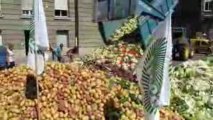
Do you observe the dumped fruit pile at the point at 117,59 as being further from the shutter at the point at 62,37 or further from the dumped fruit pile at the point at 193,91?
the shutter at the point at 62,37

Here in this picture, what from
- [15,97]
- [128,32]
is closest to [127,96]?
[15,97]

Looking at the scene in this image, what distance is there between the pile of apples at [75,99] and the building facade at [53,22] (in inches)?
1017

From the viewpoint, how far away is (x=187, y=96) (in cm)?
704

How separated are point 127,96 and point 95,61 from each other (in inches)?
67.1

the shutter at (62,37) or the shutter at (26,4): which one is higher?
the shutter at (26,4)

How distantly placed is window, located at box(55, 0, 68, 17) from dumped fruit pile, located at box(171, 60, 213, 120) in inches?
1163

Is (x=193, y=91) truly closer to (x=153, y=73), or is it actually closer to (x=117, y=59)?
(x=117, y=59)

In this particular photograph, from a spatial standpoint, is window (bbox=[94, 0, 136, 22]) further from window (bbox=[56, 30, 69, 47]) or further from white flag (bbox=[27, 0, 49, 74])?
window (bbox=[56, 30, 69, 47])

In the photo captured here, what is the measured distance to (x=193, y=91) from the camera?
7.21m

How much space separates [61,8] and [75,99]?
3104 centimetres

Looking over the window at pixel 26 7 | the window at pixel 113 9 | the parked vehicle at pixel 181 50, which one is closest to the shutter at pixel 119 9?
the window at pixel 113 9

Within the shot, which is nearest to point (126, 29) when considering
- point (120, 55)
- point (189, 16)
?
point (120, 55)

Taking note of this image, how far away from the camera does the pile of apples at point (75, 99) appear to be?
21.1ft

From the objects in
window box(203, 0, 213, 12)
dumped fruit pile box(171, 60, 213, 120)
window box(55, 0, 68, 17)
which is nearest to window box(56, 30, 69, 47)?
window box(55, 0, 68, 17)
